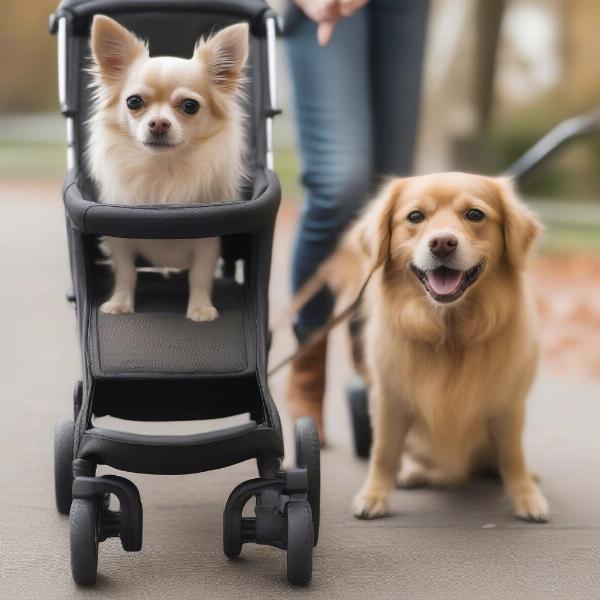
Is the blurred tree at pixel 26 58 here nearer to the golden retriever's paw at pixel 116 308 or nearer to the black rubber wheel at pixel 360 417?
the black rubber wheel at pixel 360 417

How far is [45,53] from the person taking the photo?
19906 mm

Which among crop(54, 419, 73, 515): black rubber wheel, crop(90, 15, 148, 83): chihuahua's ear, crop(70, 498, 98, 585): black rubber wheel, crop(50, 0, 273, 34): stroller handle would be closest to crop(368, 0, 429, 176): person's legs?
crop(50, 0, 273, 34): stroller handle

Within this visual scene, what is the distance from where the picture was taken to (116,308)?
288 cm

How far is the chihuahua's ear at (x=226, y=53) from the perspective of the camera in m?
2.83

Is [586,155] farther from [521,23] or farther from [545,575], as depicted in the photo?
[545,575]

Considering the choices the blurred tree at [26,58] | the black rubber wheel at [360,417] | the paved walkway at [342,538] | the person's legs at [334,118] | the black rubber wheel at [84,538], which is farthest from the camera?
the blurred tree at [26,58]

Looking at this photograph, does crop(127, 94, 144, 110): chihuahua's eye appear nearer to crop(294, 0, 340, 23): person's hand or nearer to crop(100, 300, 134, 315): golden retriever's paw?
crop(100, 300, 134, 315): golden retriever's paw

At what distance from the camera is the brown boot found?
3916mm

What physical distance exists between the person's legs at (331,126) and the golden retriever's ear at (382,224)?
0.44 meters

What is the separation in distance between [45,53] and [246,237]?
1804 cm

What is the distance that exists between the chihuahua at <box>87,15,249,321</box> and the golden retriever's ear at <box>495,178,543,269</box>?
0.76 meters

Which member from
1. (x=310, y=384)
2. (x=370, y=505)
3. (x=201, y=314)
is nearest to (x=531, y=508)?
(x=370, y=505)

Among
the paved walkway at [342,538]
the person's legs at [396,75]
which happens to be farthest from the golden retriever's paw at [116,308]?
the person's legs at [396,75]

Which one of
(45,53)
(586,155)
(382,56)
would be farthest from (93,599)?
(45,53)
